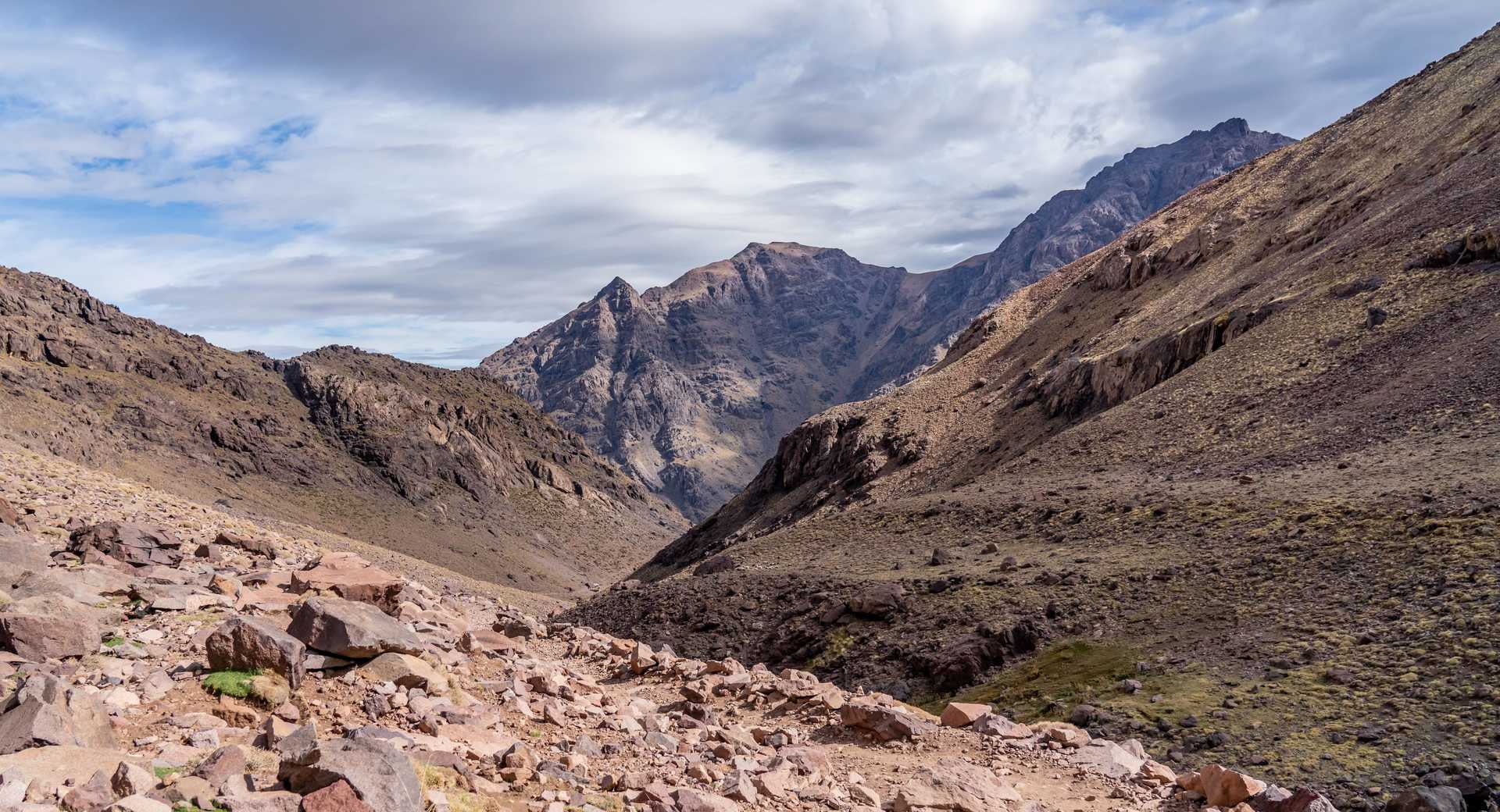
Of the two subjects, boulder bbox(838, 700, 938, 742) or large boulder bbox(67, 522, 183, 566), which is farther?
large boulder bbox(67, 522, 183, 566)

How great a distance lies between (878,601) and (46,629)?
2396cm

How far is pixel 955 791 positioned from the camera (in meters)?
11.9

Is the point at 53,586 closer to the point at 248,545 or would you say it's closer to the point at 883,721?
the point at 248,545

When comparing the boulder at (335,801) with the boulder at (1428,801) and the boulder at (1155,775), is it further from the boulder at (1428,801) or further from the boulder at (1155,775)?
the boulder at (1428,801)

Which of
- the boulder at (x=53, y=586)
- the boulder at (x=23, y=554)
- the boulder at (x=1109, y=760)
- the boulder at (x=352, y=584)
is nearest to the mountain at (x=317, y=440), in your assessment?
the boulder at (x=23, y=554)

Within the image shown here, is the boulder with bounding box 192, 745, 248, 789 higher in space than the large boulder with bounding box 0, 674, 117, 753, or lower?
lower

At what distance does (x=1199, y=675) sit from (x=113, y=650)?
67.4ft

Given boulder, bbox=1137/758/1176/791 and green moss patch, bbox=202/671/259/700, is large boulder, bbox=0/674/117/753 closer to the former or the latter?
green moss patch, bbox=202/671/259/700

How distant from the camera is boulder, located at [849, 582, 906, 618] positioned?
99.5ft

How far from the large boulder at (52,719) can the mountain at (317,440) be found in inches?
3276

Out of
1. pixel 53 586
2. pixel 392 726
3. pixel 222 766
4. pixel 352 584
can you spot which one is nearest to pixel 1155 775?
pixel 392 726

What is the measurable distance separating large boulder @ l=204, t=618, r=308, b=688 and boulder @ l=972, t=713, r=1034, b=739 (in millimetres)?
10985

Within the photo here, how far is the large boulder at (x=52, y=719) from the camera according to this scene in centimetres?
802

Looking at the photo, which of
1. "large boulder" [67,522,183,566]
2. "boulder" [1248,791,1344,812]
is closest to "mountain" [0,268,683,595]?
"large boulder" [67,522,183,566]
